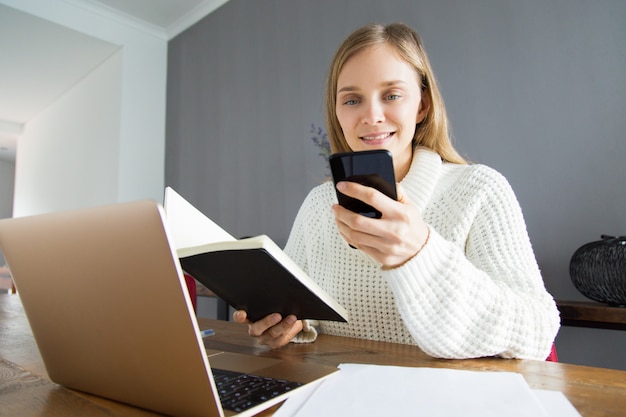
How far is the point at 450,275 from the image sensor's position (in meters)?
0.57

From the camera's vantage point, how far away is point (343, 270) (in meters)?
0.94

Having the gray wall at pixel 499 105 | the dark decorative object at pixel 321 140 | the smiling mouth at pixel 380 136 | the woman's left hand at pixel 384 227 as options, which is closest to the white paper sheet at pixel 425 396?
the woman's left hand at pixel 384 227

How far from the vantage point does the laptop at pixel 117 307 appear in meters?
0.35

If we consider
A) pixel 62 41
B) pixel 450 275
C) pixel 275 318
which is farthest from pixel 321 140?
pixel 62 41

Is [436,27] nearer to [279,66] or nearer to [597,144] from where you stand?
[597,144]

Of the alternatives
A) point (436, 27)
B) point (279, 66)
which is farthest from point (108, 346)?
point (279, 66)

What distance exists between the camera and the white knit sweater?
0.58 m

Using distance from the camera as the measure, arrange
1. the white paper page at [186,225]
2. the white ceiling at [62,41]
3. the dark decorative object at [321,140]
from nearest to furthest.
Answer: the white paper page at [186,225] < the dark decorative object at [321,140] < the white ceiling at [62,41]

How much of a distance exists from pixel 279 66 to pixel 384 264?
7.27 feet

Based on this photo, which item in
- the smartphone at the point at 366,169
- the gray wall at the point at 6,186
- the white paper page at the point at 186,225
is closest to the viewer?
the smartphone at the point at 366,169

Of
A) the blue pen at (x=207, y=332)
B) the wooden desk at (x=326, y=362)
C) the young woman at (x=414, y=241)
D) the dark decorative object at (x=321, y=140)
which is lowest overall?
the blue pen at (x=207, y=332)

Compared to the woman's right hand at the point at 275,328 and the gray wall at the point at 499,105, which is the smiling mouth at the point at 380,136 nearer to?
the woman's right hand at the point at 275,328

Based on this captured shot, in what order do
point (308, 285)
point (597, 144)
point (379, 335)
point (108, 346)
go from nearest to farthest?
1. point (108, 346)
2. point (308, 285)
3. point (379, 335)
4. point (597, 144)

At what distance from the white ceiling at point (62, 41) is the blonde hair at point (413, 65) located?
7.88 feet
